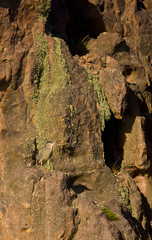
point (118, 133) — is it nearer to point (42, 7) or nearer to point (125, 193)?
point (125, 193)

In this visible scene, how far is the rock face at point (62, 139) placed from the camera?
5.59 m

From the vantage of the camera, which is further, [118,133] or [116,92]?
[118,133]

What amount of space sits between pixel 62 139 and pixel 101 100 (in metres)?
1.44

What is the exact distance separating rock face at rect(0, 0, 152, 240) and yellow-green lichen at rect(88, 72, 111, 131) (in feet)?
0.07

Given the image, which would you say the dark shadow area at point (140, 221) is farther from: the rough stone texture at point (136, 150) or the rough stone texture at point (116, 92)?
the rough stone texture at point (116, 92)

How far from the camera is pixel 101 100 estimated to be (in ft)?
25.5

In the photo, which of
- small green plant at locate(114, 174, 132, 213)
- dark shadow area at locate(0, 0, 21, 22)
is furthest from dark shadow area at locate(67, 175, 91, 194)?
dark shadow area at locate(0, 0, 21, 22)

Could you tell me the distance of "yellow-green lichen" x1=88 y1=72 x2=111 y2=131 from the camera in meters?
7.57

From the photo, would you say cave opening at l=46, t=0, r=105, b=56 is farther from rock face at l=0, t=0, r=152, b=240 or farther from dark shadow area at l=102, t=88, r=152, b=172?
dark shadow area at l=102, t=88, r=152, b=172

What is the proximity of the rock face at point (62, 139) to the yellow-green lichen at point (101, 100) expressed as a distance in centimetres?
2

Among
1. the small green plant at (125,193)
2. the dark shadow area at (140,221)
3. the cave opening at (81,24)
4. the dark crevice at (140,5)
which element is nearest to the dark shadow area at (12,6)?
the cave opening at (81,24)

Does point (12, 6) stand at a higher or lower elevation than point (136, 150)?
higher

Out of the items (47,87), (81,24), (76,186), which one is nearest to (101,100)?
(47,87)

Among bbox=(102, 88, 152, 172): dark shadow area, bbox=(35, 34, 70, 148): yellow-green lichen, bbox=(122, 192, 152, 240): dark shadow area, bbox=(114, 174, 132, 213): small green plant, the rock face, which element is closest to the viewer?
the rock face
